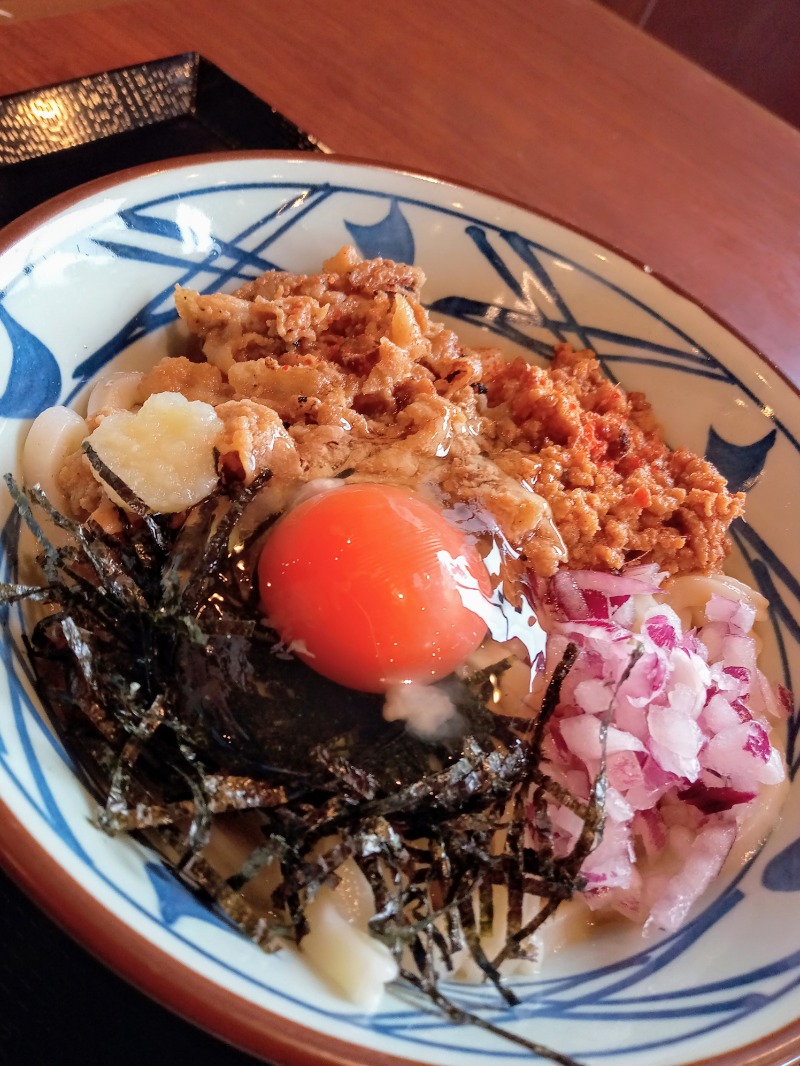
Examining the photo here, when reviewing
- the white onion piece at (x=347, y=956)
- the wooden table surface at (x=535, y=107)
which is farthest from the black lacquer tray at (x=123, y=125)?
the white onion piece at (x=347, y=956)

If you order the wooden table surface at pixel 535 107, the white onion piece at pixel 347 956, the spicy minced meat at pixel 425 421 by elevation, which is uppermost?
the wooden table surface at pixel 535 107

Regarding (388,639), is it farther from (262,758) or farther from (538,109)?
(538,109)

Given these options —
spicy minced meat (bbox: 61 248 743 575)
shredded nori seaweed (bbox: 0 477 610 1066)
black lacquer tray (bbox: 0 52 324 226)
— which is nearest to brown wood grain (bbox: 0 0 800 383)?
black lacquer tray (bbox: 0 52 324 226)

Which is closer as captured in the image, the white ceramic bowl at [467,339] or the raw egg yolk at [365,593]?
the white ceramic bowl at [467,339]

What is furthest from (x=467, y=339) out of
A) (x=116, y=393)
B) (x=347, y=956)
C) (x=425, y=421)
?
(x=347, y=956)

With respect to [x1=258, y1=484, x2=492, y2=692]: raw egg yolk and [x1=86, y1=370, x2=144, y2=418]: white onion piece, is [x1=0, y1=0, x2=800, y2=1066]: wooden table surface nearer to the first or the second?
[x1=86, y1=370, x2=144, y2=418]: white onion piece

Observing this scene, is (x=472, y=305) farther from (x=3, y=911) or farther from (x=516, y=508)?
(x=3, y=911)

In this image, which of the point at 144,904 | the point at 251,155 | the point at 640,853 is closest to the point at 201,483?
the point at 144,904

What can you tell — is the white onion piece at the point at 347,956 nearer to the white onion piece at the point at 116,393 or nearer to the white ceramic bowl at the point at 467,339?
the white ceramic bowl at the point at 467,339
